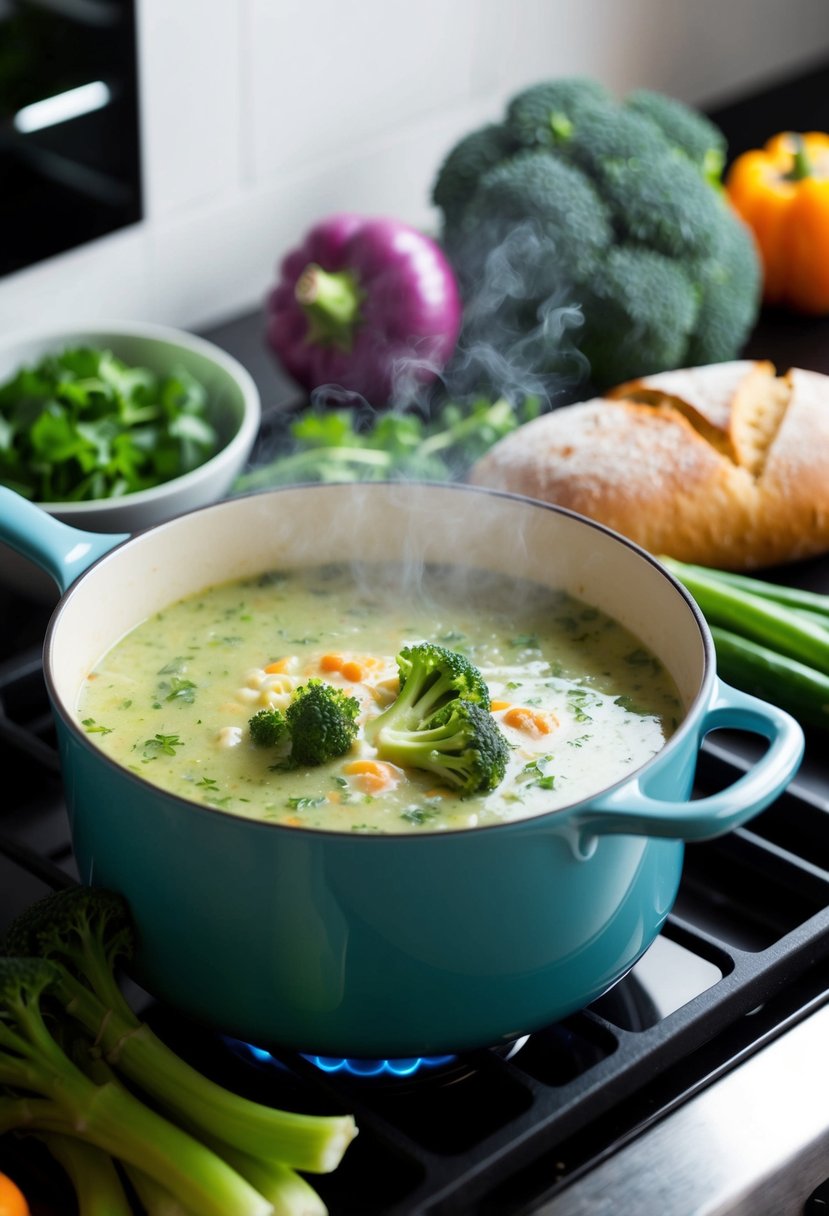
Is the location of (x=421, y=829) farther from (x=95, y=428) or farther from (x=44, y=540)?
(x=95, y=428)

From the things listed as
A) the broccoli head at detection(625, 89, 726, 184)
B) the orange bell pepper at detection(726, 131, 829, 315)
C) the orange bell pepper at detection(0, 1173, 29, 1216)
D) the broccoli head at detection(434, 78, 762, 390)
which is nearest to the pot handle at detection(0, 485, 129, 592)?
the orange bell pepper at detection(0, 1173, 29, 1216)

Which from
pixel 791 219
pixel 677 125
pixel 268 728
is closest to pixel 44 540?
pixel 268 728

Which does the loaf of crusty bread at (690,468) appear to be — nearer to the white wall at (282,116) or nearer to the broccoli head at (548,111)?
the broccoli head at (548,111)

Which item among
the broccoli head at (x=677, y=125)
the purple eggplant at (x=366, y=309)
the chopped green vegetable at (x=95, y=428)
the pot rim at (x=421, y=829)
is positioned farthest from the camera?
the broccoli head at (x=677, y=125)

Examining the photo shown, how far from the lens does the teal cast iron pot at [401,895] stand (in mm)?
778

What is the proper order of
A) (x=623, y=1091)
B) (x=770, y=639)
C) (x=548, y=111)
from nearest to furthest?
(x=623, y=1091), (x=770, y=639), (x=548, y=111)

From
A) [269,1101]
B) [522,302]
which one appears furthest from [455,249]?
[269,1101]

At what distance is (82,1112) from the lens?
2.68ft

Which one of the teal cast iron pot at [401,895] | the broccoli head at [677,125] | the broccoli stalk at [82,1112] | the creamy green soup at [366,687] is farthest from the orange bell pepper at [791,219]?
the broccoli stalk at [82,1112]

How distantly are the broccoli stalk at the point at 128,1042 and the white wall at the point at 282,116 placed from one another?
0.92 meters

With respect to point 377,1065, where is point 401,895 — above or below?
above

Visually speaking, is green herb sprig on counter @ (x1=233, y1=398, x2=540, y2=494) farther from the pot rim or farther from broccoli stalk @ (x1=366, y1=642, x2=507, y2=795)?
broccoli stalk @ (x1=366, y1=642, x2=507, y2=795)

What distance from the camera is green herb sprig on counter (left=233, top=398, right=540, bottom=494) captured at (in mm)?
1462

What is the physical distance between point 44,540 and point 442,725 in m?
0.30
